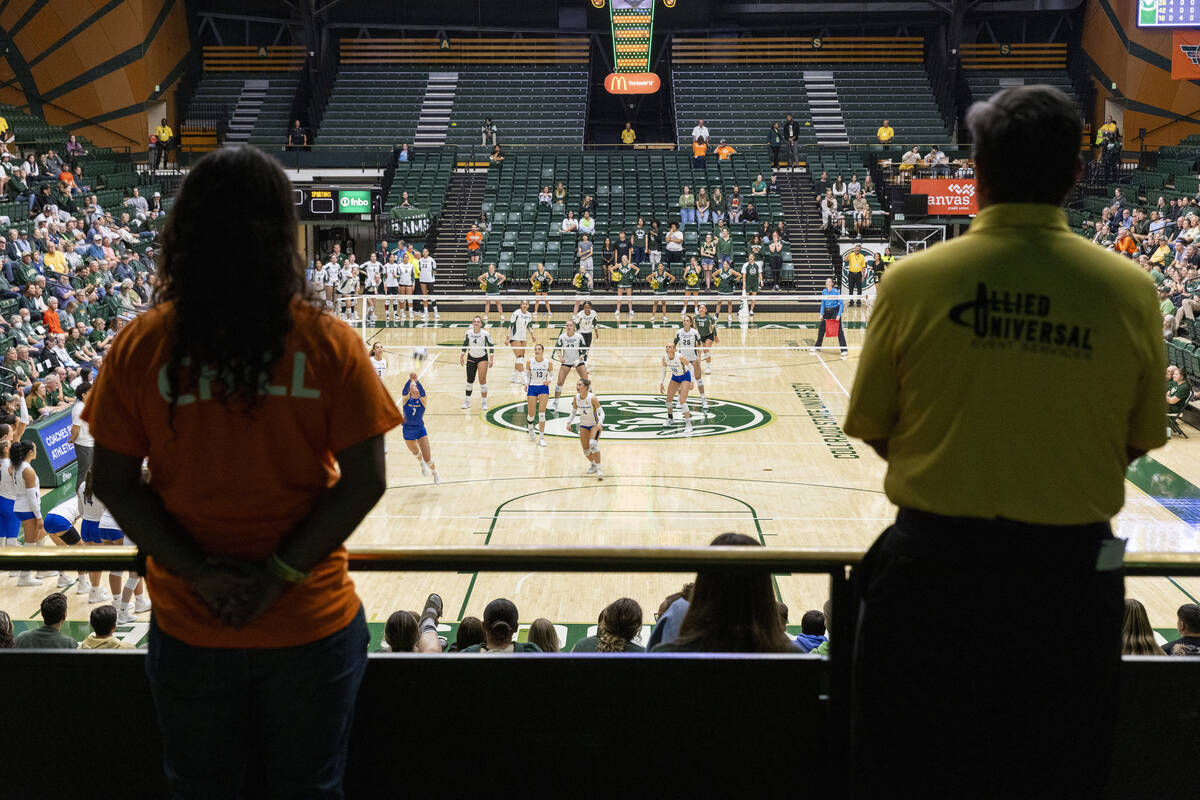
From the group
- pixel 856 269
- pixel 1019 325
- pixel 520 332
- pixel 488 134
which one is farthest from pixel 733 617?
pixel 488 134

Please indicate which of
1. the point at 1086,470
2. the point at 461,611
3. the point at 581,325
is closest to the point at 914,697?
the point at 1086,470

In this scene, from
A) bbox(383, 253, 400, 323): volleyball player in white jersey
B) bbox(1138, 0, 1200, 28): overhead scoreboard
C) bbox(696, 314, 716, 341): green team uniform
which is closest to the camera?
bbox(696, 314, 716, 341): green team uniform

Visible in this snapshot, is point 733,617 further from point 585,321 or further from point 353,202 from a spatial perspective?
point 353,202

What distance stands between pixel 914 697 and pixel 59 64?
3662 centimetres

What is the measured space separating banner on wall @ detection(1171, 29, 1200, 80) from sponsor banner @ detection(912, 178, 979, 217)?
7.63 metres

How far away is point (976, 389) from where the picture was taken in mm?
2055

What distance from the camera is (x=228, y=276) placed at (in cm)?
214

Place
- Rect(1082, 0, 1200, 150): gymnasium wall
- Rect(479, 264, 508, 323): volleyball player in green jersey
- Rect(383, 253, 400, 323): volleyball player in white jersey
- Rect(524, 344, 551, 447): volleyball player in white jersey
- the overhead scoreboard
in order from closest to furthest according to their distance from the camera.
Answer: Rect(524, 344, 551, 447): volleyball player in white jersey
Rect(479, 264, 508, 323): volleyball player in green jersey
Rect(383, 253, 400, 323): volleyball player in white jersey
the overhead scoreboard
Rect(1082, 0, 1200, 150): gymnasium wall

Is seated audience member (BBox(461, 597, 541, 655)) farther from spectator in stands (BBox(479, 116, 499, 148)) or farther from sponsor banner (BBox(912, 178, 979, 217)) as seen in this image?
spectator in stands (BBox(479, 116, 499, 148))

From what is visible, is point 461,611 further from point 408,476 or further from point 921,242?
point 921,242

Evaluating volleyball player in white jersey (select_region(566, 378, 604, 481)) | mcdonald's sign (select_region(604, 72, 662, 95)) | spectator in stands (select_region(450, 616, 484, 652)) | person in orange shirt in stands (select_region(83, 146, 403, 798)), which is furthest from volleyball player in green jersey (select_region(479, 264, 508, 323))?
person in orange shirt in stands (select_region(83, 146, 403, 798))

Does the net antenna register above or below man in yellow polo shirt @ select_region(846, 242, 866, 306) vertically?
above

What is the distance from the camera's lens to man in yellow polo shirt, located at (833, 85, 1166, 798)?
2.05 metres

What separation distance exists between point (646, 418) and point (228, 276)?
16274mm
